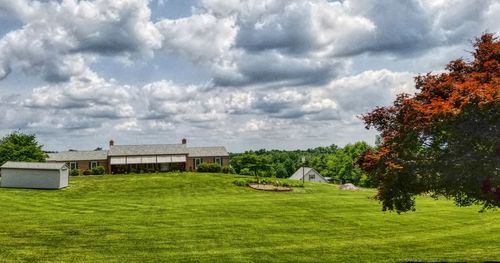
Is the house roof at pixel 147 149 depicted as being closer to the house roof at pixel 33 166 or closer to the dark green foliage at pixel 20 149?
the dark green foliage at pixel 20 149

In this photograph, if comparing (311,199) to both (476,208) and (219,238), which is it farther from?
(219,238)

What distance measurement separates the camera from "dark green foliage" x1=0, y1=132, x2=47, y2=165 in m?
77.7

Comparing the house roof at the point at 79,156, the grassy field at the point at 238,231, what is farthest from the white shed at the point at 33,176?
the house roof at the point at 79,156

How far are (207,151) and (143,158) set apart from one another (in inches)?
594

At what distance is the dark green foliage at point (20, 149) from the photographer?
77.7 m

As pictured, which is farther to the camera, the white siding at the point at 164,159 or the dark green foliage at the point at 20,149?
the white siding at the point at 164,159

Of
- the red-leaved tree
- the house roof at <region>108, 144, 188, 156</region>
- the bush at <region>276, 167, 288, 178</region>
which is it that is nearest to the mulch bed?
the house roof at <region>108, 144, 188, 156</region>

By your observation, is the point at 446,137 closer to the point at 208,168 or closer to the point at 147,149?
the point at 208,168

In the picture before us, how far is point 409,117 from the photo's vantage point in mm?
14617

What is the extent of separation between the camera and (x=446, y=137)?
13.5m

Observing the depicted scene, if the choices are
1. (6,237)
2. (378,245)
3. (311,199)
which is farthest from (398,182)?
→ (311,199)

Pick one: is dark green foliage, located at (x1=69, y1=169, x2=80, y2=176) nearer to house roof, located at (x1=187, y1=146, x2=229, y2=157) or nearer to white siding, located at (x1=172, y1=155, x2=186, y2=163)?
white siding, located at (x1=172, y1=155, x2=186, y2=163)

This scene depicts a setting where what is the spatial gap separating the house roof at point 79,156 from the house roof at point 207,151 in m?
18.0

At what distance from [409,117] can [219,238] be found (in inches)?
583
